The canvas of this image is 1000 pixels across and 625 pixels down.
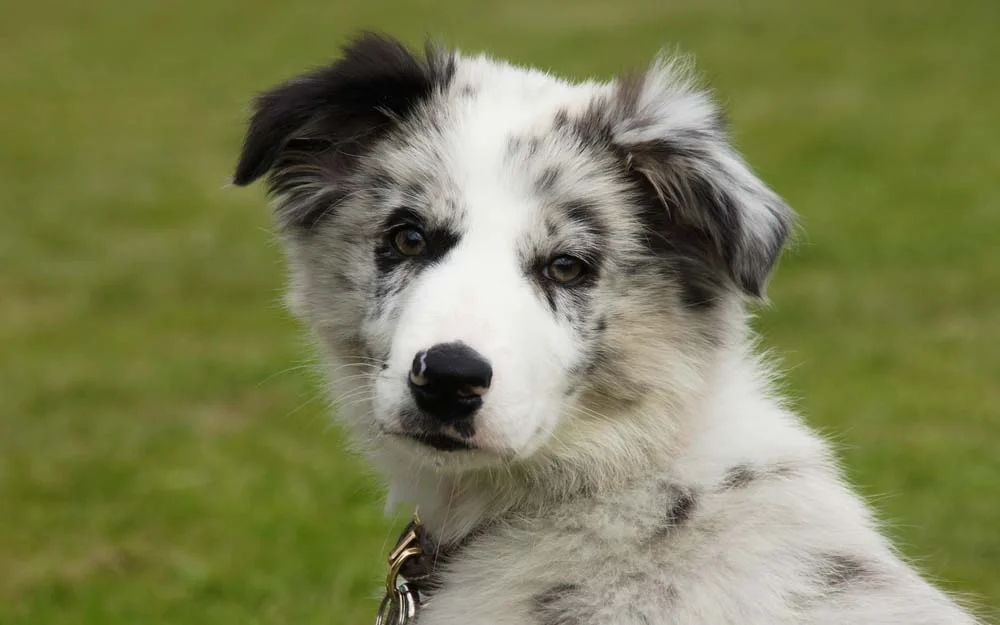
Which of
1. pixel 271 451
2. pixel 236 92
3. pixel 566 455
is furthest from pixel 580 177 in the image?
pixel 236 92

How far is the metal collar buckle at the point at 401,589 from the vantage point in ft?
12.1

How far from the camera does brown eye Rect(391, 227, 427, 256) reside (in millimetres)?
3740

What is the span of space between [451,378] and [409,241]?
652mm

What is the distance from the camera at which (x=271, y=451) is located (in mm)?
7492

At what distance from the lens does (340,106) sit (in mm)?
4141

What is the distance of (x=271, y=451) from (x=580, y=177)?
409 centimetres

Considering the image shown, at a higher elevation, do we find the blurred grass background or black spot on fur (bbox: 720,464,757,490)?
black spot on fur (bbox: 720,464,757,490)

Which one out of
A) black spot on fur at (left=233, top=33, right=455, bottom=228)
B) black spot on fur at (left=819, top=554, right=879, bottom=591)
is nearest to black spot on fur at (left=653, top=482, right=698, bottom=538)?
black spot on fur at (left=819, top=554, right=879, bottom=591)

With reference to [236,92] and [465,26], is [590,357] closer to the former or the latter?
[236,92]

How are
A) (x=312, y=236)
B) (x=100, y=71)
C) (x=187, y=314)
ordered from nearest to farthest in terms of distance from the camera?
(x=312, y=236)
(x=187, y=314)
(x=100, y=71)

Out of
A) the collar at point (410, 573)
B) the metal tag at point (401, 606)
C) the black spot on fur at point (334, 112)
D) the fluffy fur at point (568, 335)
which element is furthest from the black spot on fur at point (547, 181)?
the metal tag at point (401, 606)

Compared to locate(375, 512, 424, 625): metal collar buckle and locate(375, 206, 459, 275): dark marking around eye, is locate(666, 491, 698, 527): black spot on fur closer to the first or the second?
locate(375, 512, 424, 625): metal collar buckle

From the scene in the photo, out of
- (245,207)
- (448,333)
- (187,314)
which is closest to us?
(448,333)

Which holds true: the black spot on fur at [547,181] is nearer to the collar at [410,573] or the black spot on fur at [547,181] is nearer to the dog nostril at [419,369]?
the dog nostril at [419,369]
